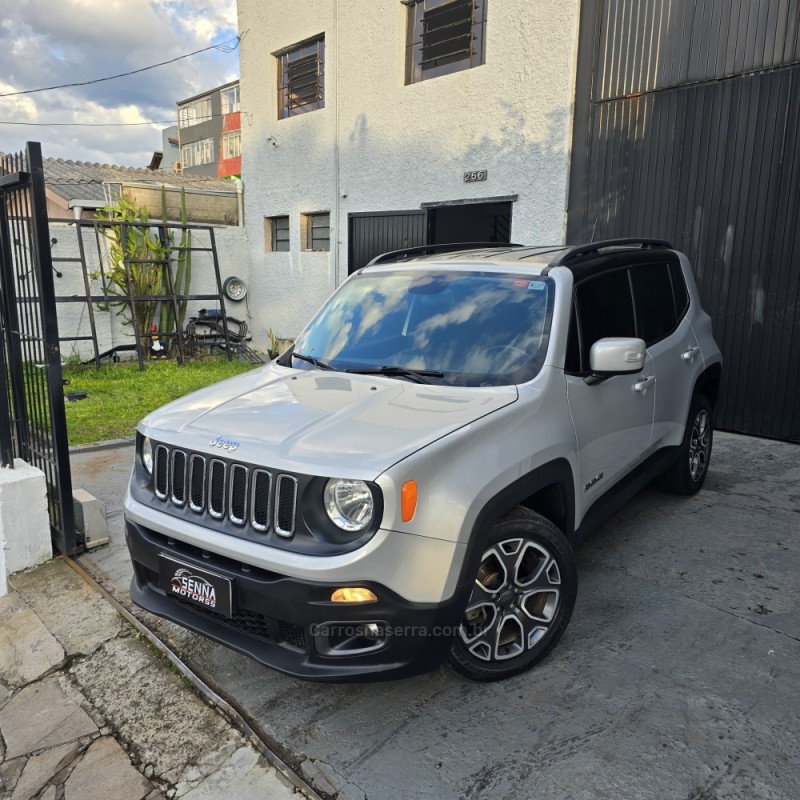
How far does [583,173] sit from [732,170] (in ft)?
5.29

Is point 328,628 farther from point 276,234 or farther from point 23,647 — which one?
point 276,234

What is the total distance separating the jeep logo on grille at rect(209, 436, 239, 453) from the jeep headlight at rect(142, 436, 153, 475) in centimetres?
48

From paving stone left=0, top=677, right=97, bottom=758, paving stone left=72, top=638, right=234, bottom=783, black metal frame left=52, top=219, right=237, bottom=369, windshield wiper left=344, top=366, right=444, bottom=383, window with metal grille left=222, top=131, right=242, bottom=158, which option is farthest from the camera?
window with metal grille left=222, top=131, right=242, bottom=158

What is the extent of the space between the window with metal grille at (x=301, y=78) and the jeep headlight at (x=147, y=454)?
9.74 meters

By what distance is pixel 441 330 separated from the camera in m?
3.39

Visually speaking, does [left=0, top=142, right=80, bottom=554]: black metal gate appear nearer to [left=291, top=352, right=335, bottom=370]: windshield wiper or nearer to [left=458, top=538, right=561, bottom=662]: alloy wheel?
[left=291, top=352, right=335, bottom=370]: windshield wiper

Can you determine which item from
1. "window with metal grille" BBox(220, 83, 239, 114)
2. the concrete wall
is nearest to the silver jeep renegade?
the concrete wall

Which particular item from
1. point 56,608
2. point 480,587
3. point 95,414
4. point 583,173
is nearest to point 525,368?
point 480,587

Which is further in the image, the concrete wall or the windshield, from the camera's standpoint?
the concrete wall

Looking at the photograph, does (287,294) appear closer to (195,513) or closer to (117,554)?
(117,554)

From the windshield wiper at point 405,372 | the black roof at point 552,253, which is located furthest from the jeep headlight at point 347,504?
the black roof at point 552,253

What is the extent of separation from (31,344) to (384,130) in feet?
23.9

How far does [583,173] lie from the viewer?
773 centimetres

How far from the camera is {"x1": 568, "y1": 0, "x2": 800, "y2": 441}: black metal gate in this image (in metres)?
6.36
